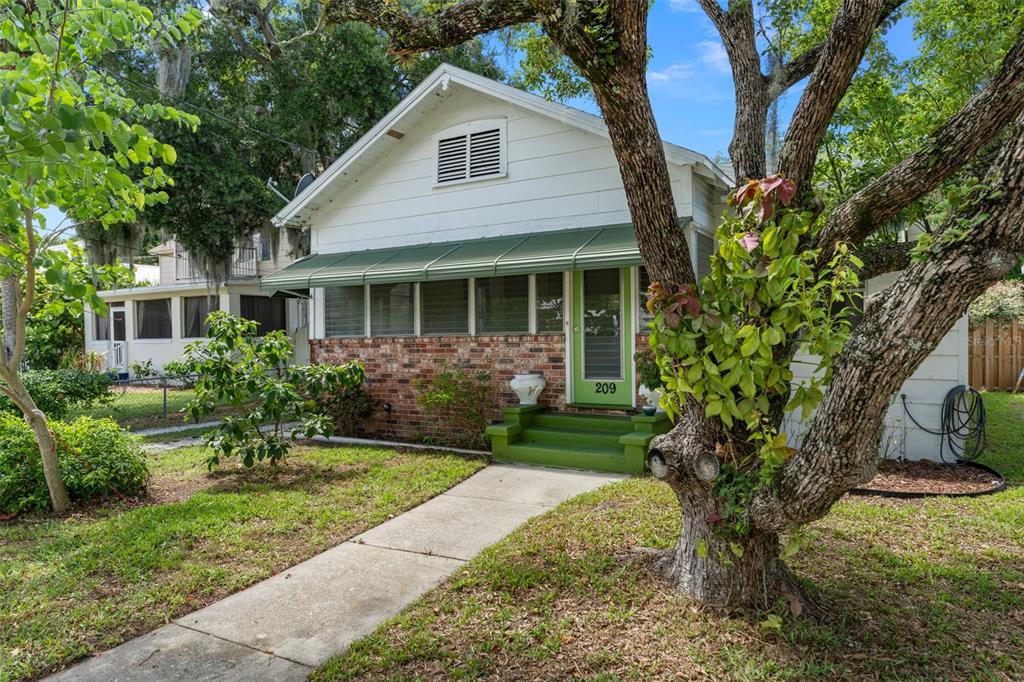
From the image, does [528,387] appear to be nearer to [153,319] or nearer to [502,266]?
[502,266]

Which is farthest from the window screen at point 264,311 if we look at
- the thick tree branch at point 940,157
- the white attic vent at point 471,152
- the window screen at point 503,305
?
the thick tree branch at point 940,157

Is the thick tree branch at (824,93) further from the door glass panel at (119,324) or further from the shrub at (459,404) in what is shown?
the door glass panel at (119,324)

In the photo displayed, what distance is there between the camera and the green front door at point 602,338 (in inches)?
319

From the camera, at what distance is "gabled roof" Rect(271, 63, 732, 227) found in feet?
25.2

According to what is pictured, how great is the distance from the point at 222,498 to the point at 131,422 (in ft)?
22.6

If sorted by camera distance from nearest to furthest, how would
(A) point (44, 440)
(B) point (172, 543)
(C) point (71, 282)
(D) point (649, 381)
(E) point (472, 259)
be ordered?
(C) point (71, 282)
(B) point (172, 543)
(A) point (44, 440)
(D) point (649, 381)
(E) point (472, 259)

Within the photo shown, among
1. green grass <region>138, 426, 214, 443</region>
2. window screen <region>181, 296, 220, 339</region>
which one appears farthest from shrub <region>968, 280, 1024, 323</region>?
window screen <region>181, 296, 220, 339</region>

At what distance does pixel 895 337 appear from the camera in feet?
8.32

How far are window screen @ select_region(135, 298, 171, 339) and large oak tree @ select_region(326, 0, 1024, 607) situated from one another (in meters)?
18.8

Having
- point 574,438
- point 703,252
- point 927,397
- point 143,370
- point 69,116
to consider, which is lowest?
point 574,438

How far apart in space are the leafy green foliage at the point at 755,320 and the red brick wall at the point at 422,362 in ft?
17.6

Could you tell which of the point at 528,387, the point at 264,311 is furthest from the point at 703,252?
the point at 264,311

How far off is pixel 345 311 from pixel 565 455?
4.96m

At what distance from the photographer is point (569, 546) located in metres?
4.45
